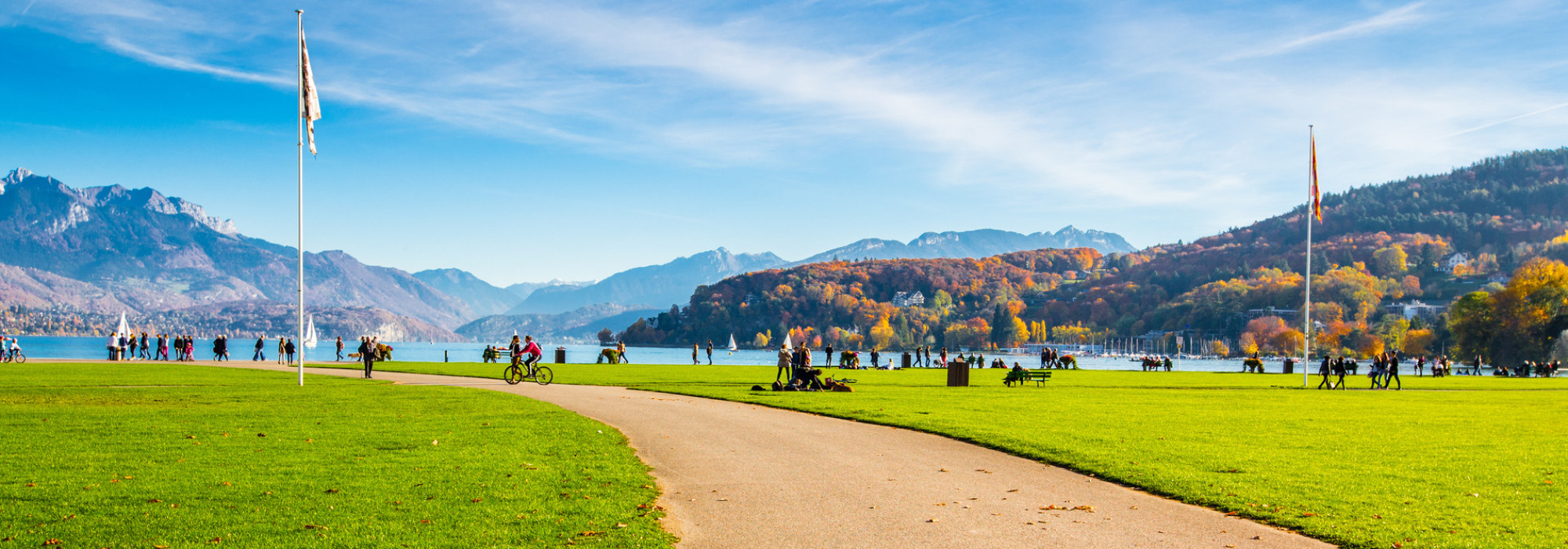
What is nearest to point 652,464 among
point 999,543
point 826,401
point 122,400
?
point 999,543

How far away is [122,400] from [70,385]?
7432 millimetres

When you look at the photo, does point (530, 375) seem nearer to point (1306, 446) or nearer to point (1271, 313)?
point (1306, 446)

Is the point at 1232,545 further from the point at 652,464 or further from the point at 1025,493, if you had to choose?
the point at 652,464

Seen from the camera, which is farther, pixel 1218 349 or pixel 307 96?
pixel 1218 349

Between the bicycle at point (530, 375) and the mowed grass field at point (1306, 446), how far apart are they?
343 centimetres

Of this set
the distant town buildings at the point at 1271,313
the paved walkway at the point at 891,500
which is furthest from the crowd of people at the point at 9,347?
the distant town buildings at the point at 1271,313

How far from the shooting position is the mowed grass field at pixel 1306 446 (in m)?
9.23

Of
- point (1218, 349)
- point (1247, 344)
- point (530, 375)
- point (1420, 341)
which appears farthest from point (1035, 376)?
point (1218, 349)

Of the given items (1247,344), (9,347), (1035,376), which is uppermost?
(9,347)

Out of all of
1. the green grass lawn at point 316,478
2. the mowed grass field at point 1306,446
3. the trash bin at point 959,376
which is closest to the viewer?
the green grass lawn at point 316,478

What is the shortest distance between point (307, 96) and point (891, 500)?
90.1 ft

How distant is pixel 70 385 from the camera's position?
27.1 meters

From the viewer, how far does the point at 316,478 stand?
413 inches

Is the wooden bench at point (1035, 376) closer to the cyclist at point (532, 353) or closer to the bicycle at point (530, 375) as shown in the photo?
the bicycle at point (530, 375)
